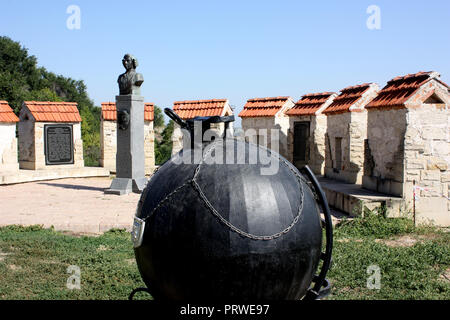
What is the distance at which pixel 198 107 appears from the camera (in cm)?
1595

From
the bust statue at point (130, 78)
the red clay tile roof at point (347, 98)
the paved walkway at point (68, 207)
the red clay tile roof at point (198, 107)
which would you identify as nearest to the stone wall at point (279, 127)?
the red clay tile roof at point (198, 107)

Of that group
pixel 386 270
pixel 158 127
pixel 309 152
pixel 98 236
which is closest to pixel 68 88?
pixel 158 127

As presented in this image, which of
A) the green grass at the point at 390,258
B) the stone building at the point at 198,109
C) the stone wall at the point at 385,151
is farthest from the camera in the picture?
the stone building at the point at 198,109

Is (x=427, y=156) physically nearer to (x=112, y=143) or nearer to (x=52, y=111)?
(x=112, y=143)

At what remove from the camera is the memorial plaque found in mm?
16734

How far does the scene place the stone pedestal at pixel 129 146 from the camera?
1241cm

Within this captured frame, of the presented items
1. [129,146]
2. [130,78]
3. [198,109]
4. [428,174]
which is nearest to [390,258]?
[428,174]

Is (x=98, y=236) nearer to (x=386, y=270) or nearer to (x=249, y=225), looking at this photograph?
(x=386, y=270)

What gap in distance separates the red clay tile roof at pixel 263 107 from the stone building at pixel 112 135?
12.8 ft

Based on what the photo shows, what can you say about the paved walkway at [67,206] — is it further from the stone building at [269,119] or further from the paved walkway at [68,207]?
the stone building at [269,119]

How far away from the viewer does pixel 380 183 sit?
404 inches

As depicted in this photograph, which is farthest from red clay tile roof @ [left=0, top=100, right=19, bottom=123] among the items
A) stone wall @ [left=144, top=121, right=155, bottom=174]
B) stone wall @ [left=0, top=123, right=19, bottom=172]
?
stone wall @ [left=144, top=121, right=155, bottom=174]

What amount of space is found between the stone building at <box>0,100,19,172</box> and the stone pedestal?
19.5 ft
